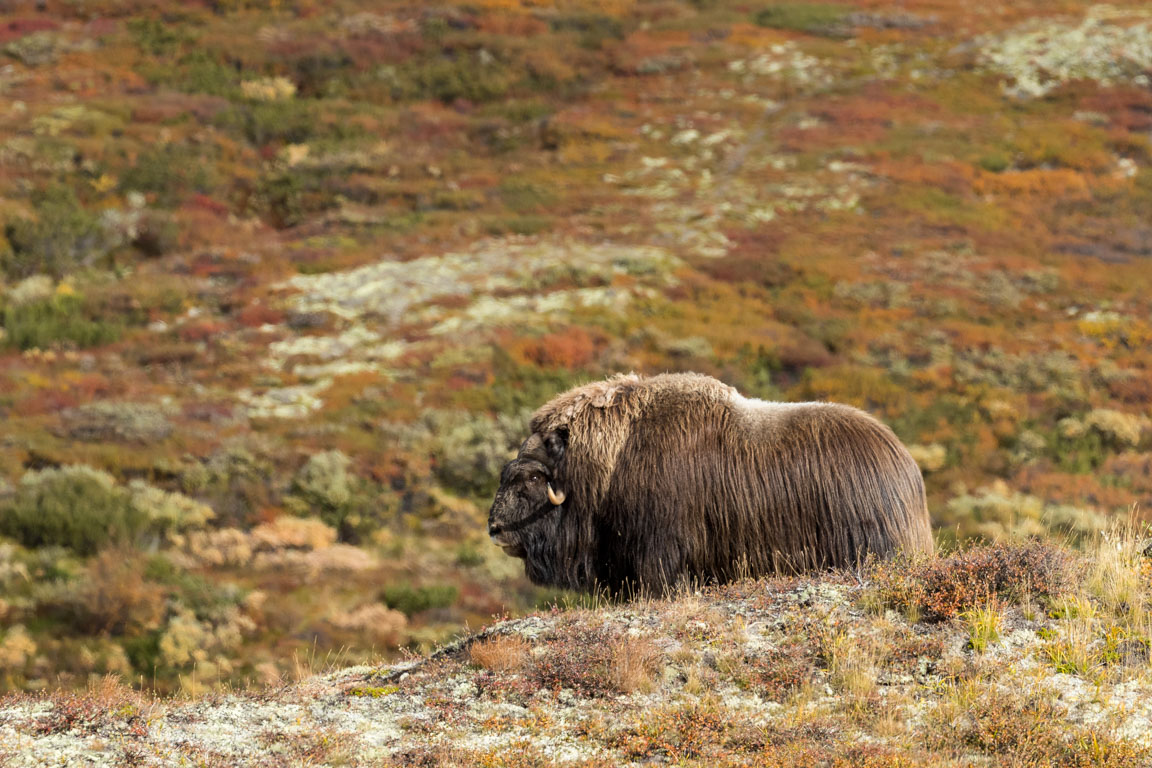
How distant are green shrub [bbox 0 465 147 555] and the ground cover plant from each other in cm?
6

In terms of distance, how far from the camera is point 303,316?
81.9 ft

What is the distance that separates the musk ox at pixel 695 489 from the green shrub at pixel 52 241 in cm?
2239

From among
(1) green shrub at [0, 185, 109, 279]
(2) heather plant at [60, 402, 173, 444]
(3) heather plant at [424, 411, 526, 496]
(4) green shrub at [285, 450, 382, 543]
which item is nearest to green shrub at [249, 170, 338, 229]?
(1) green shrub at [0, 185, 109, 279]

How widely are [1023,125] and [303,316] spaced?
27.4 m

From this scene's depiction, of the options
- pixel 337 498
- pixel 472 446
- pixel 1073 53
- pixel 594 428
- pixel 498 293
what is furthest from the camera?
pixel 1073 53

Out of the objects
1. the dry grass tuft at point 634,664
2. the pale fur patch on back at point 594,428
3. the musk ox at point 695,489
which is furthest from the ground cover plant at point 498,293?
the pale fur patch on back at point 594,428

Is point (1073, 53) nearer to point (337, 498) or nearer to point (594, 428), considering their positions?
point (337, 498)

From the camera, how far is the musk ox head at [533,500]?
848 centimetres

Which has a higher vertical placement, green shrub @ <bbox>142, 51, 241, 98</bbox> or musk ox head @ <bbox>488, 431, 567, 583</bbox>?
green shrub @ <bbox>142, 51, 241, 98</bbox>

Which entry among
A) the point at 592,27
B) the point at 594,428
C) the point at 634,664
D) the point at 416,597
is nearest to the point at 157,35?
the point at 592,27

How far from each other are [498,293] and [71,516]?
1276 centimetres

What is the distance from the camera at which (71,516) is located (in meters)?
15.7

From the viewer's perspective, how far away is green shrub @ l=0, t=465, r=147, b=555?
50.7 ft

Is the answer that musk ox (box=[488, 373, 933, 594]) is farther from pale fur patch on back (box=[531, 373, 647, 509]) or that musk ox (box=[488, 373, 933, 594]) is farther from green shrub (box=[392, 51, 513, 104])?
green shrub (box=[392, 51, 513, 104])
